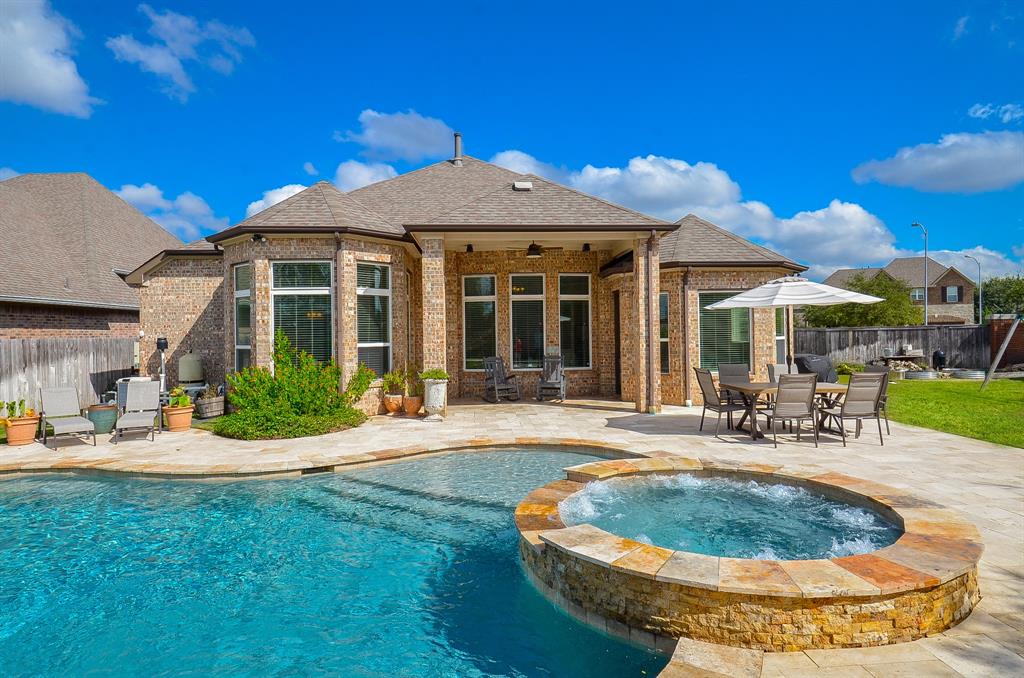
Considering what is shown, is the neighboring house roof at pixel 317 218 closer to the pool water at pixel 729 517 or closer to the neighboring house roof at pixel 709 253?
the neighboring house roof at pixel 709 253

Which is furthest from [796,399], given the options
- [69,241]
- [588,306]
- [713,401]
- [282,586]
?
[69,241]

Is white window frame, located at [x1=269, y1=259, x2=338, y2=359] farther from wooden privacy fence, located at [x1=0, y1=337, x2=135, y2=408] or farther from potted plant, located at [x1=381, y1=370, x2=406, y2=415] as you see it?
wooden privacy fence, located at [x1=0, y1=337, x2=135, y2=408]

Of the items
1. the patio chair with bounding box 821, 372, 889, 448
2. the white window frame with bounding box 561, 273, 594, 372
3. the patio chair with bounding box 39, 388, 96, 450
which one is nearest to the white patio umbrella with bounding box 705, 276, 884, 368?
the patio chair with bounding box 821, 372, 889, 448

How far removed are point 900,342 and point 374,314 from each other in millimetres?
21157

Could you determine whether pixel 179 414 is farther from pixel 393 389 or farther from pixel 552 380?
pixel 552 380

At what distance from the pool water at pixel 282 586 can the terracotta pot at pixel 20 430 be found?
2672 mm

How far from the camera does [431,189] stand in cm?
1415

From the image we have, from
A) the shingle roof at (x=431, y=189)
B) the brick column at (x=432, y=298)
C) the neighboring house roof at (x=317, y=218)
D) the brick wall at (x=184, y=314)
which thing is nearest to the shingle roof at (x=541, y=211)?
the brick column at (x=432, y=298)

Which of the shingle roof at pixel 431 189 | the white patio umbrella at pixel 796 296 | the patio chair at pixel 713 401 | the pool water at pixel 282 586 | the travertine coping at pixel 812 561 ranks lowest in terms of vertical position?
the pool water at pixel 282 586

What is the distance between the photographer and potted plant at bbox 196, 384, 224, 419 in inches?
410

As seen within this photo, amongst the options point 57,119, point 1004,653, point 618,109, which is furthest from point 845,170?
point 57,119

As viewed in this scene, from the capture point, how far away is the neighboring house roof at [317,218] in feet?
31.7

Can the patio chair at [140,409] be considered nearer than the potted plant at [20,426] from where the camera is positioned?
No

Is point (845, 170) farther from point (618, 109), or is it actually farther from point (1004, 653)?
point (1004, 653)
